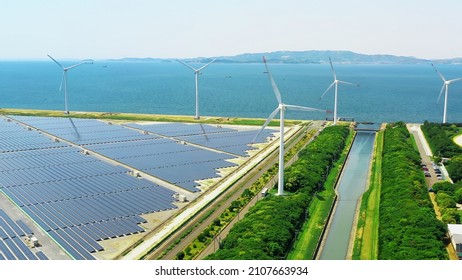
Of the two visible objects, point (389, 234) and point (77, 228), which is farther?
point (77, 228)

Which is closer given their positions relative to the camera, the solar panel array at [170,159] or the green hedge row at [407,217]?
the green hedge row at [407,217]

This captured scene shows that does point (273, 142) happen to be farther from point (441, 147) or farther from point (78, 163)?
point (78, 163)

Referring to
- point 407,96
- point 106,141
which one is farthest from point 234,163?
point 407,96

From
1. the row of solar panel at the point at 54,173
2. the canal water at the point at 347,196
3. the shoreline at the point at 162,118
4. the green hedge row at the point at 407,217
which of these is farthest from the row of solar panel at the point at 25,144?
the green hedge row at the point at 407,217

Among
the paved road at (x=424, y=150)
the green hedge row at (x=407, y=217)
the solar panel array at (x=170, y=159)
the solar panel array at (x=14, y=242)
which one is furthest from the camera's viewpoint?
the paved road at (x=424, y=150)

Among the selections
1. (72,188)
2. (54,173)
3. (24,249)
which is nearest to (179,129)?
(54,173)

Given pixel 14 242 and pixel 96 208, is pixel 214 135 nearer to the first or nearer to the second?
pixel 96 208

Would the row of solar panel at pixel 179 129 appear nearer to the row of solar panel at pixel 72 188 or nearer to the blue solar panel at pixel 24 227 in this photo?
the row of solar panel at pixel 72 188
